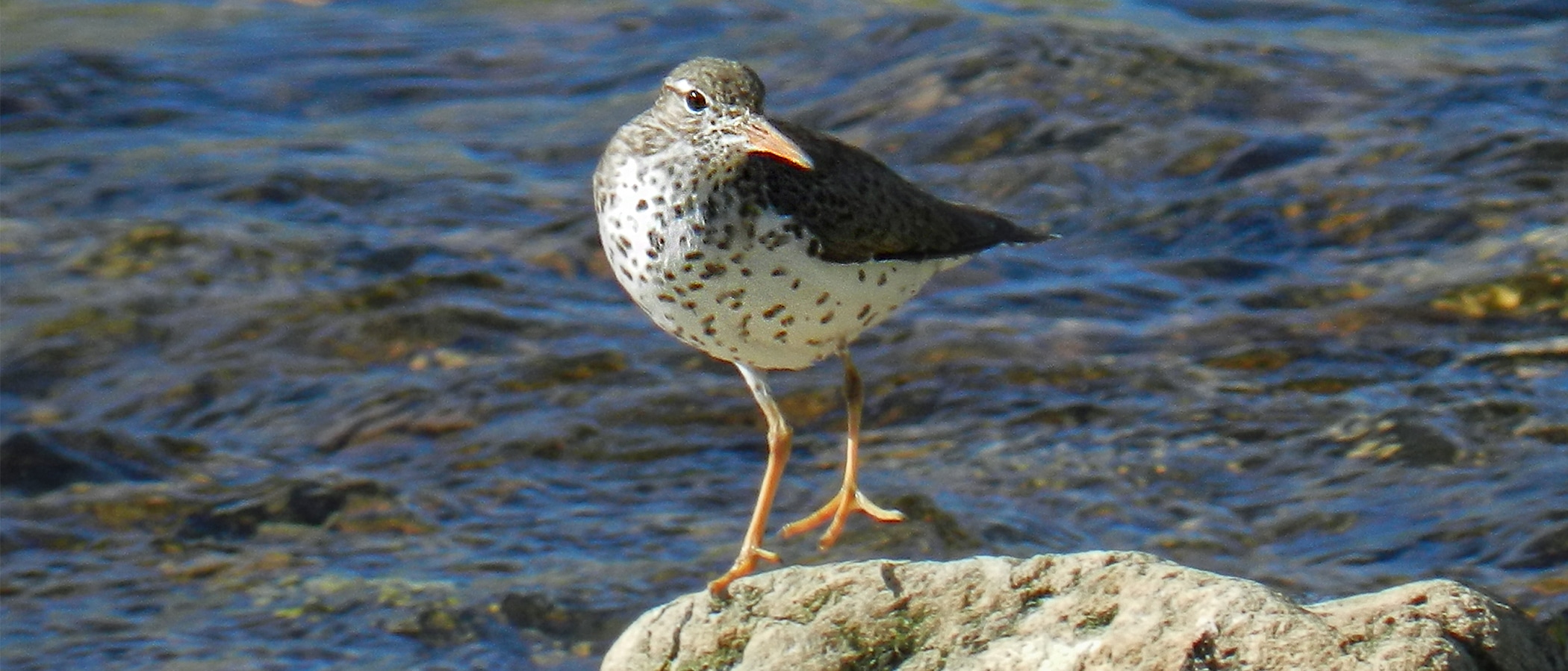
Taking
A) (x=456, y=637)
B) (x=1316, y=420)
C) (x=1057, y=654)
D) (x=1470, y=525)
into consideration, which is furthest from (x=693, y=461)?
(x=1057, y=654)

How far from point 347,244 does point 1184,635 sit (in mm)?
8766

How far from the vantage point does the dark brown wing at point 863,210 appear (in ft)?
21.9

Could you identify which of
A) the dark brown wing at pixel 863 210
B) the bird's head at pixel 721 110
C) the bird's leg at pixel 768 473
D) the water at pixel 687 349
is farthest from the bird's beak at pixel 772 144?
the water at pixel 687 349

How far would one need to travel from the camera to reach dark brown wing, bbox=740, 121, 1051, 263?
21.9 feet

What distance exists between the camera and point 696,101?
671 centimetres

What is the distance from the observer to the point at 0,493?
10.0 meters

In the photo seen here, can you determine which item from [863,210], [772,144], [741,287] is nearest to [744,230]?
[741,287]

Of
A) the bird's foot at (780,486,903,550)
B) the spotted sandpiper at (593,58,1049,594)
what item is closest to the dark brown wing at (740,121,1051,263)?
the spotted sandpiper at (593,58,1049,594)

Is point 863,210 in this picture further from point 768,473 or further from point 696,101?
point 768,473

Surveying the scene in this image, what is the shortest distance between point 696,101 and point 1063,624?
2338 millimetres

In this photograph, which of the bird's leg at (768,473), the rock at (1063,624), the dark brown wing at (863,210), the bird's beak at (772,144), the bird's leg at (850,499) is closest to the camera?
the rock at (1063,624)

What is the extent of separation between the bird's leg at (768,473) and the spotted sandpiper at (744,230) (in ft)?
0.07

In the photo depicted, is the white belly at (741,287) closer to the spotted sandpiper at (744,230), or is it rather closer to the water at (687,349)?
the spotted sandpiper at (744,230)

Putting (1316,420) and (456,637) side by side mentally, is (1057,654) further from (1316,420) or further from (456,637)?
(1316,420)
